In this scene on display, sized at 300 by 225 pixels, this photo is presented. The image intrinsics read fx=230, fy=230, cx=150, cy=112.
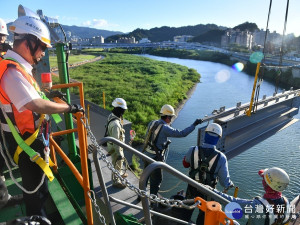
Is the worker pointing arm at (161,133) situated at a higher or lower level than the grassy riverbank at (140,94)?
higher

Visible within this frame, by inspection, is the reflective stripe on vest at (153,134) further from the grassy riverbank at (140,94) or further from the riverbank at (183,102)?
the riverbank at (183,102)

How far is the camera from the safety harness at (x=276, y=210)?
2830 mm

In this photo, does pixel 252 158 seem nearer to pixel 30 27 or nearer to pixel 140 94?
pixel 140 94

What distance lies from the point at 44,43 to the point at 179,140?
13.8 meters

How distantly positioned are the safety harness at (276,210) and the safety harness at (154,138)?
2306 mm

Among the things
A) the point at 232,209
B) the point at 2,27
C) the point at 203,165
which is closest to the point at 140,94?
the point at 2,27

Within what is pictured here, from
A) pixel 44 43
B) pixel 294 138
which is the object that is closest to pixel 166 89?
pixel 294 138

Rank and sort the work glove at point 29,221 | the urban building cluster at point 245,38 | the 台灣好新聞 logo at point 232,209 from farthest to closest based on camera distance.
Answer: the urban building cluster at point 245,38 → the 台灣好新聞 logo at point 232,209 → the work glove at point 29,221

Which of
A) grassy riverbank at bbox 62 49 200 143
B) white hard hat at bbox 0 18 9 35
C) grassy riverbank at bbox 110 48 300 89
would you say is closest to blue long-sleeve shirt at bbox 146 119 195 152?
white hard hat at bbox 0 18 9 35

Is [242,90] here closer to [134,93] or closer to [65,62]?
[134,93]

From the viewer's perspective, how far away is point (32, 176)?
8.39 feet

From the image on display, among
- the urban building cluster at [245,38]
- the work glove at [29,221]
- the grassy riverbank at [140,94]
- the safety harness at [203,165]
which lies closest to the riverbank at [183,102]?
the grassy riverbank at [140,94]

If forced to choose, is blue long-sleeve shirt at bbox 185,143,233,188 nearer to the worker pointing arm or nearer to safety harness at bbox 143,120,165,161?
the worker pointing arm

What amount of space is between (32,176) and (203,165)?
237cm
